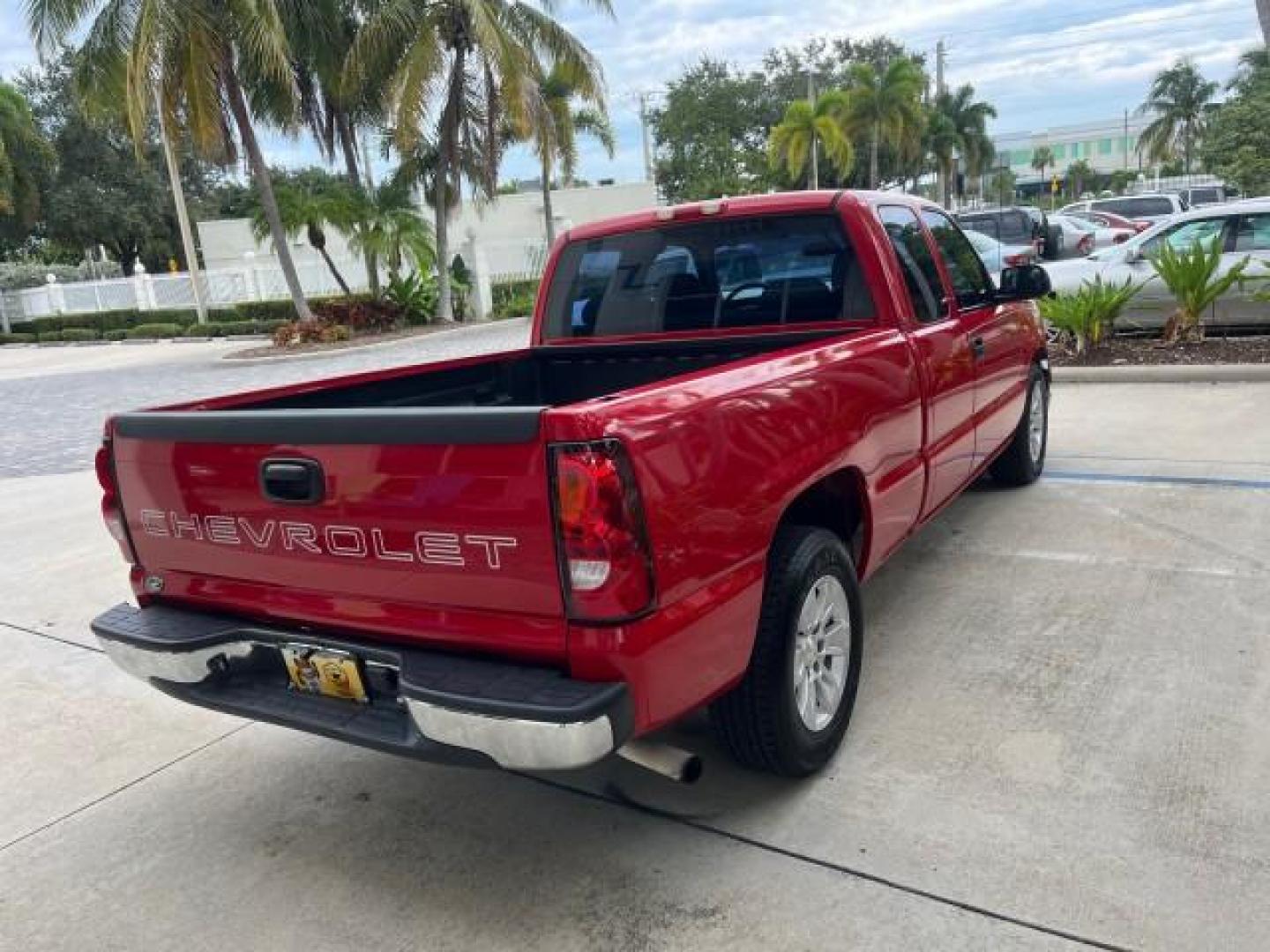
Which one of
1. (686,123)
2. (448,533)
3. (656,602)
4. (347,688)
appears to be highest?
(686,123)

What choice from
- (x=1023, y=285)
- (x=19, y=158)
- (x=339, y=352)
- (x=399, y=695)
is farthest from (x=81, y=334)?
(x=399, y=695)

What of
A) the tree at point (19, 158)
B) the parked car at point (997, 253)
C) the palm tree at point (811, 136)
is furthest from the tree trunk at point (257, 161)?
the palm tree at point (811, 136)

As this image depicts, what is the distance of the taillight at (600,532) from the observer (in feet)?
7.54

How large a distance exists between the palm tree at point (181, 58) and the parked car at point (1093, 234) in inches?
622

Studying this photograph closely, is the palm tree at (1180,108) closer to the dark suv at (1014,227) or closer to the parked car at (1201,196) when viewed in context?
the parked car at (1201,196)

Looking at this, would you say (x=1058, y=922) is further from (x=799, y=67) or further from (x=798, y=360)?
(x=799, y=67)

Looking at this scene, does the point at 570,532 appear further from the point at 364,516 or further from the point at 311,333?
the point at 311,333

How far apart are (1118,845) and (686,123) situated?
61538mm

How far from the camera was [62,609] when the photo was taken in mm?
5473

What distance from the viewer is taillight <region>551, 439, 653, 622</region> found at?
90.4 inches

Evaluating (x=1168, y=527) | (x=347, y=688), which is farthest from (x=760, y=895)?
(x=1168, y=527)

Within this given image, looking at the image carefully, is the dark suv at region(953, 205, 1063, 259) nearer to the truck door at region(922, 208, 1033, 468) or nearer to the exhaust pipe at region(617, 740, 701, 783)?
the truck door at region(922, 208, 1033, 468)

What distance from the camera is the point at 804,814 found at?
3018mm

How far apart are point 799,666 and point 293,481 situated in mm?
1547
